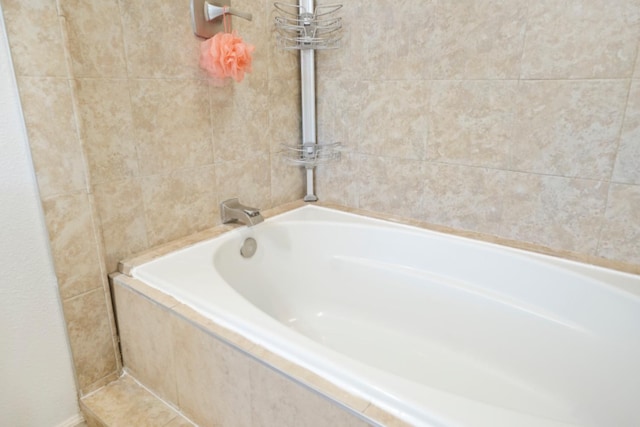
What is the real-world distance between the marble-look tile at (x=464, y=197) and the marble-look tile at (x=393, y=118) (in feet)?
0.43

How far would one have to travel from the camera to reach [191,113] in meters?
1.50

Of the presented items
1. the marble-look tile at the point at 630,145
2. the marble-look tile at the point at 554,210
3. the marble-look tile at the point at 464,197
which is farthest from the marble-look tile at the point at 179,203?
the marble-look tile at the point at 630,145

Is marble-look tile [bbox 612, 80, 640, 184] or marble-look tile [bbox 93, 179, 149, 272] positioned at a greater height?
marble-look tile [bbox 612, 80, 640, 184]

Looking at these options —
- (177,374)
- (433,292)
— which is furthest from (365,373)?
(433,292)

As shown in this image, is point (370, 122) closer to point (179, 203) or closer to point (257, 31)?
point (257, 31)

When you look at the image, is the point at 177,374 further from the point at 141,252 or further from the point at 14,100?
the point at 14,100


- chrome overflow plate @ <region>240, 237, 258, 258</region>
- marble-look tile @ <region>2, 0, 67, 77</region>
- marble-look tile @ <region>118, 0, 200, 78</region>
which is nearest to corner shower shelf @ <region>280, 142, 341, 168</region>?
chrome overflow plate @ <region>240, 237, 258, 258</region>

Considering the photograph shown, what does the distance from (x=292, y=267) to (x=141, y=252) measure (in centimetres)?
62

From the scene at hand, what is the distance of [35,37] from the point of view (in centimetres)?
106

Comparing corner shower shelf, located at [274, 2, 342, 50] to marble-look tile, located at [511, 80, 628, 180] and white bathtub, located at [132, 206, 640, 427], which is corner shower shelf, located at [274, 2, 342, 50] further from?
marble-look tile, located at [511, 80, 628, 180]

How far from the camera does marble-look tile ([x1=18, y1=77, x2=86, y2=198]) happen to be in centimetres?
108

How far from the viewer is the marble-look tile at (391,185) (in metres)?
1.73

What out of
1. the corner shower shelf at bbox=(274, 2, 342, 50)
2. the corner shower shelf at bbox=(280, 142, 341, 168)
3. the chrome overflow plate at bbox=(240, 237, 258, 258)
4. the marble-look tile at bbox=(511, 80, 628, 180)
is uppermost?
the corner shower shelf at bbox=(274, 2, 342, 50)

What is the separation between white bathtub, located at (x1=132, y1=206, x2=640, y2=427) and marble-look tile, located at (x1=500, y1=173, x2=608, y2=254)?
0.34 ft
